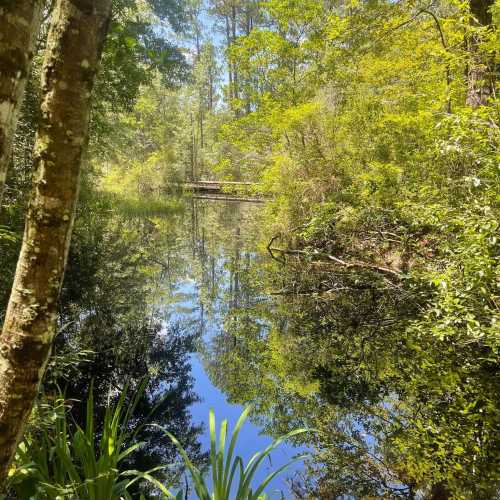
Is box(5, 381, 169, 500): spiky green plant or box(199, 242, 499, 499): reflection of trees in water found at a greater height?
box(5, 381, 169, 500): spiky green plant

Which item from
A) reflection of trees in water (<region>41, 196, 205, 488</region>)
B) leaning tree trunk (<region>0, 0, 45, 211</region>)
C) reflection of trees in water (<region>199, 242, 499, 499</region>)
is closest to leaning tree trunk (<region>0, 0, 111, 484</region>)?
leaning tree trunk (<region>0, 0, 45, 211</region>)

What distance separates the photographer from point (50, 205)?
129 cm

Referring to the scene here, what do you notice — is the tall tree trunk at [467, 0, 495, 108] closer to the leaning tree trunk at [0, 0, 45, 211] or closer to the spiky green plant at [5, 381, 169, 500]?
the leaning tree trunk at [0, 0, 45, 211]

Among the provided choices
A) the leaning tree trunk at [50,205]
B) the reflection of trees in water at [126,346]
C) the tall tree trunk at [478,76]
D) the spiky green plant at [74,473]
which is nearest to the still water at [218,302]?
the reflection of trees in water at [126,346]

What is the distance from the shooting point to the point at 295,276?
30.5 ft

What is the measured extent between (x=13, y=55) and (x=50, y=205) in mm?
453

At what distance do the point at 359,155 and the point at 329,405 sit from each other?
22.3ft

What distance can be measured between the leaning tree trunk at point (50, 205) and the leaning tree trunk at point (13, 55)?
195 millimetres

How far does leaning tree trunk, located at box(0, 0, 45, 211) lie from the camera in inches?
39.0

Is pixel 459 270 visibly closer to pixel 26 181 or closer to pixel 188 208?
pixel 26 181

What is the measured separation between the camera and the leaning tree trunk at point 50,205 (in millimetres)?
1252

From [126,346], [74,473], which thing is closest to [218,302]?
[126,346]

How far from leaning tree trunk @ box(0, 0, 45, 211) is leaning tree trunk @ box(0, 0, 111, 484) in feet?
0.64

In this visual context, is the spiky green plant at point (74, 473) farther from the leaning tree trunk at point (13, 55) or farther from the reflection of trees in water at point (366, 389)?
the reflection of trees in water at point (366, 389)
